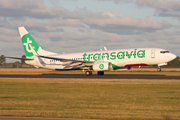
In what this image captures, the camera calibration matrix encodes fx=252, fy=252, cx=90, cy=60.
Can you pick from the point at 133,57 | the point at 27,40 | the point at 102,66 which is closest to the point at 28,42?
the point at 27,40

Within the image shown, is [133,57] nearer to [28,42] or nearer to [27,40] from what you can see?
[28,42]

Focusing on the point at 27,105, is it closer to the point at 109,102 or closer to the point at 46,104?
the point at 46,104

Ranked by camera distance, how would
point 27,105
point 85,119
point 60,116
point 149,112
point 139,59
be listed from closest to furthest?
1. point 85,119
2. point 60,116
3. point 149,112
4. point 27,105
5. point 139,59

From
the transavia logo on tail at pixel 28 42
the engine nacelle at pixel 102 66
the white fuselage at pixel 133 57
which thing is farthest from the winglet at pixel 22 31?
the engine nacelle at pixel 102 66

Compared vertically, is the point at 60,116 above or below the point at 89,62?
below

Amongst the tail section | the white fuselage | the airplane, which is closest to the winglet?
the tail section

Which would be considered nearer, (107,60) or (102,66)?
(102,66)

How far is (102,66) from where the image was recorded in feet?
138

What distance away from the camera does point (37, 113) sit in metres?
11.9

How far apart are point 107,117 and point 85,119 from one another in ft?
3.50

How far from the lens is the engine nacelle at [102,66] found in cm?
4187

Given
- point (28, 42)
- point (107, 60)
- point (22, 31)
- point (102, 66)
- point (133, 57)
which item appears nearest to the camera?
point (133, 57)

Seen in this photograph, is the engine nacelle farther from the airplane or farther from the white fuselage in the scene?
the white fuselage

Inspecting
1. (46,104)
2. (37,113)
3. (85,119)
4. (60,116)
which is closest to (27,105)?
(46,104)
